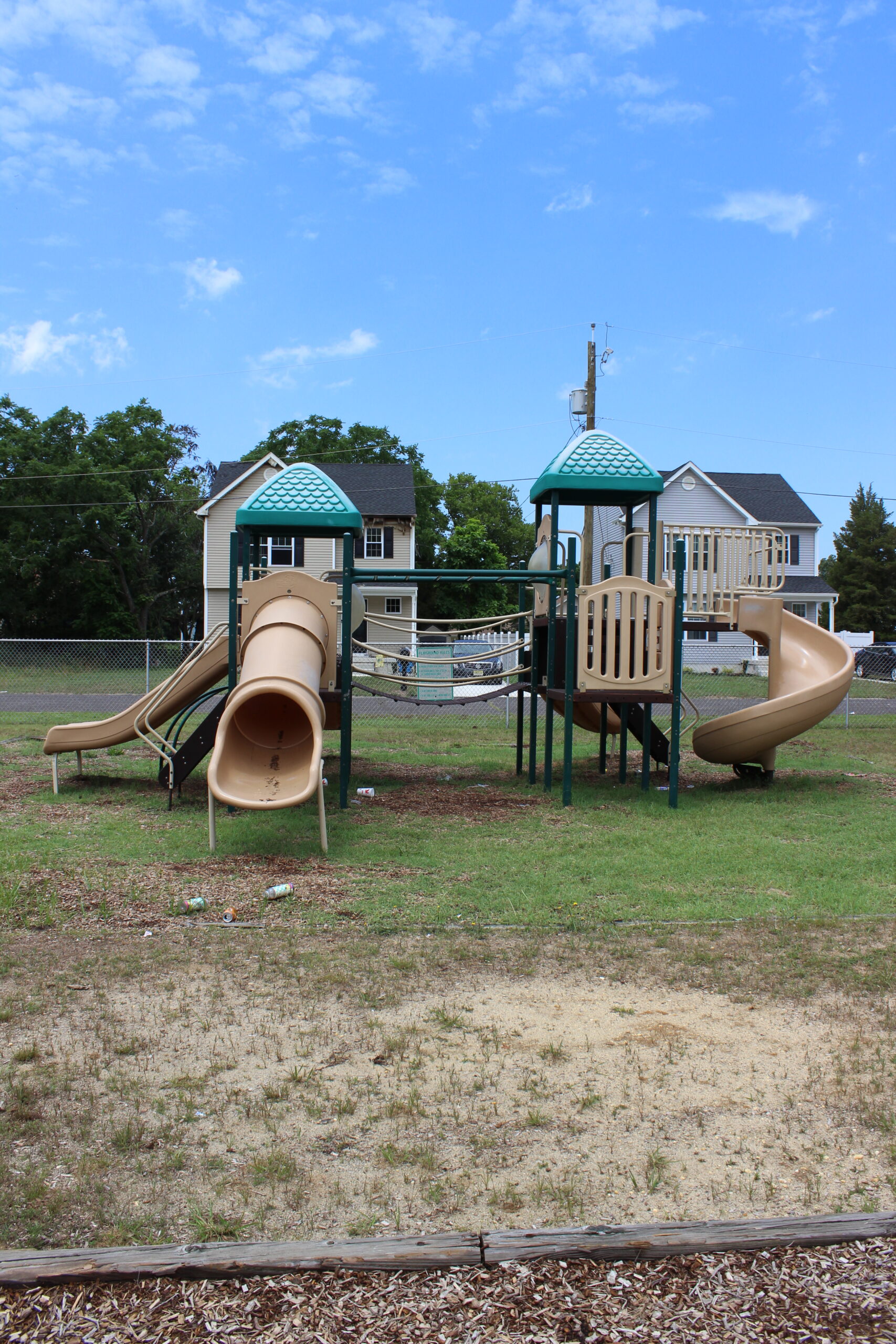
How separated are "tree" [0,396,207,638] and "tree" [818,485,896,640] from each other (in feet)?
107

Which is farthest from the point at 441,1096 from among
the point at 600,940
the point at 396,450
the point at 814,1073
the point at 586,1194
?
the point at 396,450

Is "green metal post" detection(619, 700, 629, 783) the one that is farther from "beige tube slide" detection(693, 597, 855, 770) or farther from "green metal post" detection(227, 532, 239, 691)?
"green metal post" detection(227, 532, 239, 691)

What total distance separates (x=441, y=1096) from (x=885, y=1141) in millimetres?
1462

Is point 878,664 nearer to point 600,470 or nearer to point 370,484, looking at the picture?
point 370,484

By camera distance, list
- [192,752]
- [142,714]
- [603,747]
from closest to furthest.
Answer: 1. [192,752]
2. [142,714]
3. [603,747]

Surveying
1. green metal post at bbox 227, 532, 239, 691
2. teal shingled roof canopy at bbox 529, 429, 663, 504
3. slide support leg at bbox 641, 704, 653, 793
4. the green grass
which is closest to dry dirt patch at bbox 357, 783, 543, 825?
the green grass

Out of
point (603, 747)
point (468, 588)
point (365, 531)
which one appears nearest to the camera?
point (603, 747)

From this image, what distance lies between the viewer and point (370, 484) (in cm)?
3547

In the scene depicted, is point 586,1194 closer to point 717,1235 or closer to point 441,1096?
point 717,1235

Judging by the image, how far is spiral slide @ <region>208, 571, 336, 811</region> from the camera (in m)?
7.33

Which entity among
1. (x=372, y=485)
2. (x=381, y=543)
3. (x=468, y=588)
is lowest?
(x=468, y=588)

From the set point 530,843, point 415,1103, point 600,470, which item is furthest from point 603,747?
point 415,1103

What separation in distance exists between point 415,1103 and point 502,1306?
107 centimetres

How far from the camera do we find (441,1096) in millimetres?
3391
